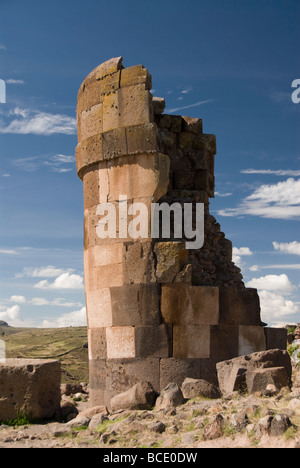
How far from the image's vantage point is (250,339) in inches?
358

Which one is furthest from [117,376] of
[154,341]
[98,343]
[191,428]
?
[191,428]

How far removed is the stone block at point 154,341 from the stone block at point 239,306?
0.90 meters

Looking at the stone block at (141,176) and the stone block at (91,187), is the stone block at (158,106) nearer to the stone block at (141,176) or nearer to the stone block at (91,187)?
the stone block at (141,176)

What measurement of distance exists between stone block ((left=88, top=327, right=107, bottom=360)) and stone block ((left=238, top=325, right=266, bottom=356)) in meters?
2.07

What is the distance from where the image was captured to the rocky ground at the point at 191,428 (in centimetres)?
553

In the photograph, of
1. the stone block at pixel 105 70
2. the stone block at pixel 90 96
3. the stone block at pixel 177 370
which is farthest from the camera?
the stone block at pixel 90 96

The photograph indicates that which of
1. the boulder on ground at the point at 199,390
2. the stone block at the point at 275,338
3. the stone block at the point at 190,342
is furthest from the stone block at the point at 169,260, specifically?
the stone block at the point at 275,338

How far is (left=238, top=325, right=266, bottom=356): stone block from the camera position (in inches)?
354

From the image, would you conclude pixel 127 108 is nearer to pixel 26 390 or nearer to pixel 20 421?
pixel 26 390

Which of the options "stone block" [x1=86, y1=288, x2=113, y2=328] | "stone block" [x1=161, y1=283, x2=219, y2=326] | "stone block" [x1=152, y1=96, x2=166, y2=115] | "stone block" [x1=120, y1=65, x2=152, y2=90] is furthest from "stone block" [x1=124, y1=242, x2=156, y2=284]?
"stone block" [x1=120, y1=65, x2=152, y2=90]

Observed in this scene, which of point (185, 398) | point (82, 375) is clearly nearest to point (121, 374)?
point (185, 398)

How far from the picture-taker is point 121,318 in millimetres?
8898

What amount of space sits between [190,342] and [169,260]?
1.22m

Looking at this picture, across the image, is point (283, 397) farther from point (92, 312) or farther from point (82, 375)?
point (82, 375)
